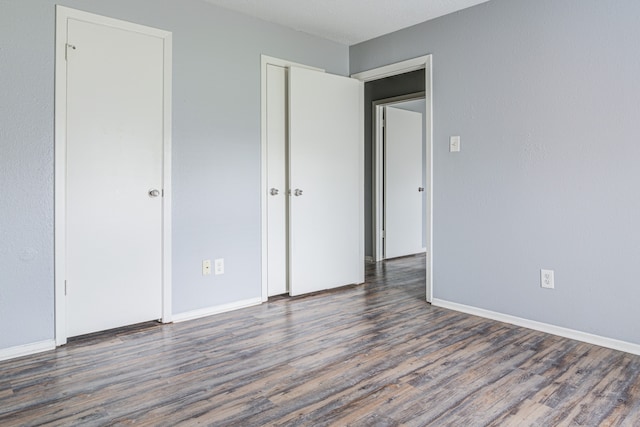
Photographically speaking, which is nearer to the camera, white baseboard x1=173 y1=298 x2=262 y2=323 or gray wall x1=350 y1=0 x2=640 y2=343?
gray wall x1=350 y1=0 x2=640 y2=343

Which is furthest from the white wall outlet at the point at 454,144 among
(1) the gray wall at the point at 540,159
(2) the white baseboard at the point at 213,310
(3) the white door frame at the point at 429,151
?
(2) the white baseboard at the point at 213,310

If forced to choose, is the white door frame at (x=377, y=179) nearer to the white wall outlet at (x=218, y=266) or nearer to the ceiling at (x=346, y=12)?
the ceiling at (x=346, y=12)

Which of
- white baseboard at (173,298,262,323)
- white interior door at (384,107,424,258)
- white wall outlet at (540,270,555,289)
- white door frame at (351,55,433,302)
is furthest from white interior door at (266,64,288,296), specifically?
white interior door at (384,107,424,258)

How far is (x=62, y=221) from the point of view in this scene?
8.62ft

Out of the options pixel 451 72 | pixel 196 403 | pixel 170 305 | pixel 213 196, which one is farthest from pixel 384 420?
pixel 451 72

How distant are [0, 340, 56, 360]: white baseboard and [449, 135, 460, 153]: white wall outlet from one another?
2.98 m

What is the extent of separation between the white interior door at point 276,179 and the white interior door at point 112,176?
929mm

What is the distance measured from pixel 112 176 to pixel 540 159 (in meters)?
2.78

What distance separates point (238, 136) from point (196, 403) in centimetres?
204

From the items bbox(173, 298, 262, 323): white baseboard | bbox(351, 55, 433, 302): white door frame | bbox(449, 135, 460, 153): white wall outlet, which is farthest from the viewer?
bbox(351, 55, 433, 302): white door frame

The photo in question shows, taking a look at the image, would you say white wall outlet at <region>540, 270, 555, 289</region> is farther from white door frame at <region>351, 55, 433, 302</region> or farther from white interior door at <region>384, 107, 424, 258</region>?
white interior door at <region>384, 107, 424, 258</region>

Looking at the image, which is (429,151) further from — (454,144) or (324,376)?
(324,376)

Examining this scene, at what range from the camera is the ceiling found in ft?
10.5

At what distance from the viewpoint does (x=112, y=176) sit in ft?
9.27
